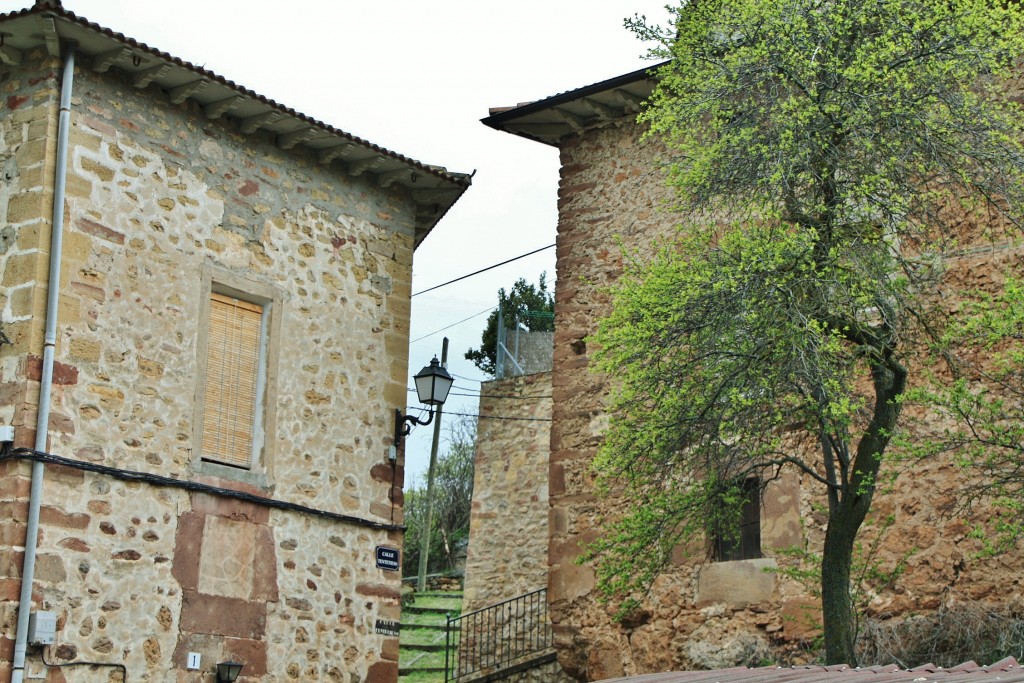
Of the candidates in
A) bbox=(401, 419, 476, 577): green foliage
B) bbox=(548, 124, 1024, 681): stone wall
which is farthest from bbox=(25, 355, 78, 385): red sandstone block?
bbox=(401, 419, 476, 577): green foliage

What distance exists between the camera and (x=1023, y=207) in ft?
32.3

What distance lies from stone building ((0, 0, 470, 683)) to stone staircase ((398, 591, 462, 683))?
426cm

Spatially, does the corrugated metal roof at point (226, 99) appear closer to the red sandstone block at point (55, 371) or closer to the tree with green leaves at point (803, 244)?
the red sandstone block at point (55, 371)

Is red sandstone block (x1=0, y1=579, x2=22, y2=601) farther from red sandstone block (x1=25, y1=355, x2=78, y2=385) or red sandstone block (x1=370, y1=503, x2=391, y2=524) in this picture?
red sandstone block (x1=370, y1=503, x2=391, y2=524)

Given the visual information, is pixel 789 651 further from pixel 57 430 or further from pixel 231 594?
pixel 57 430

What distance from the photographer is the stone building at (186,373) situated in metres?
9.31

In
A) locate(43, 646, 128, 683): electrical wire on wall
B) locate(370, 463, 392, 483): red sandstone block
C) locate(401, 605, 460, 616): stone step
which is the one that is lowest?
locate(43, 646, 128, 683): electrical wire on wall

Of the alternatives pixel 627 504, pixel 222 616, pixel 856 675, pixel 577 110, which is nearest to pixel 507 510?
pixel 627 504

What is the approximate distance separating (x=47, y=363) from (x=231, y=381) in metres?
1.76

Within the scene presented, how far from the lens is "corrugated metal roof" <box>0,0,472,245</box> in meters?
9.62

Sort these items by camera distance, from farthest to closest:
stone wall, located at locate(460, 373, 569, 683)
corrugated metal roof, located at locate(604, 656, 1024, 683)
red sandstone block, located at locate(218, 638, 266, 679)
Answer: stone wall, located at locate(460, 373, 569, 683) → red sandstone block, located at locate(218, 638, 266, 679) → corrugated metal roof, located at locate(604, 656, 1024, 683)

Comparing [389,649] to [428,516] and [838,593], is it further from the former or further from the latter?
[428,516]

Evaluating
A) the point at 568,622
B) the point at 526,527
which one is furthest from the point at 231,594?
the point at 526,527

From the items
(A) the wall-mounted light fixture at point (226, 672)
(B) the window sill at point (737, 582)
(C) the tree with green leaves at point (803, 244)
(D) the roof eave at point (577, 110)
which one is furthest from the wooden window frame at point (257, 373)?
(B) the window sill at point (737, 582)
